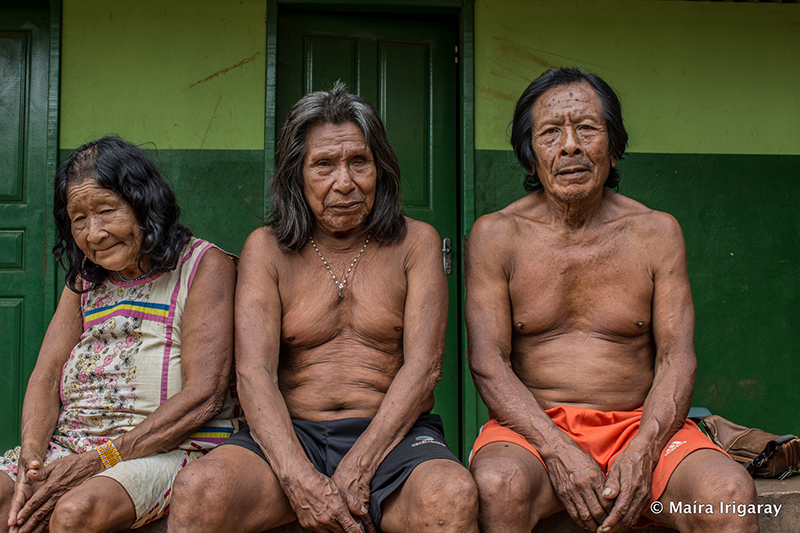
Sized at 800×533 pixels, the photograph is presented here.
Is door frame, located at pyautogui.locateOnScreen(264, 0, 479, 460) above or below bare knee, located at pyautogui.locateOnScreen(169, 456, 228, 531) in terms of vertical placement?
above

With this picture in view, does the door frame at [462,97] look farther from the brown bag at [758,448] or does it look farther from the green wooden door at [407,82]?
the brown bag at [758,448]

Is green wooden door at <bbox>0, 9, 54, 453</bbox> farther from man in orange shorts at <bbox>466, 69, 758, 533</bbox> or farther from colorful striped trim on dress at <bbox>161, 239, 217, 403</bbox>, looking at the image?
man in orange shorts at <bbox>466, 69, 758, 533</bbox>

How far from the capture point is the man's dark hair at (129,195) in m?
2.48

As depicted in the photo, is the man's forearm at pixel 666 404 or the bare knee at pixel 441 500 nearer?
the bare knee at pixel 441 500

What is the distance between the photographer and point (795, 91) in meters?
4.23

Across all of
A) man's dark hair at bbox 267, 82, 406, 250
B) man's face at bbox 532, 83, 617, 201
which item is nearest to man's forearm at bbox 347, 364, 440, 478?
man's dark hair at bbox 267, 82, 406, 250

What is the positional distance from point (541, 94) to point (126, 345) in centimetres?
192

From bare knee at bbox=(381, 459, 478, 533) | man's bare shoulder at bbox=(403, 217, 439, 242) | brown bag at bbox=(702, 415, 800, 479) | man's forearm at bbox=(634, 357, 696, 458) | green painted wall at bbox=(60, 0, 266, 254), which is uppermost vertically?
green painted wall at bbox=(60, 0, 266, 254)

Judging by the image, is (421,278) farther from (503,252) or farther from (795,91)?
(795,91)

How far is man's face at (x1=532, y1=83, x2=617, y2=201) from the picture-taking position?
2482mm

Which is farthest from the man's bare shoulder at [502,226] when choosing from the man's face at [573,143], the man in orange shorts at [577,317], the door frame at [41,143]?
the door frame at [41,143]

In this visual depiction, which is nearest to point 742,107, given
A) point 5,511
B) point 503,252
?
point 503,252

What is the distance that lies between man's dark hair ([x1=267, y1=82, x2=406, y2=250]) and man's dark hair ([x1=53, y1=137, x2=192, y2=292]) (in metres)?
0.42

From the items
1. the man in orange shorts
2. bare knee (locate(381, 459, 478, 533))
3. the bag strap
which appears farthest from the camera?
the bag strap
